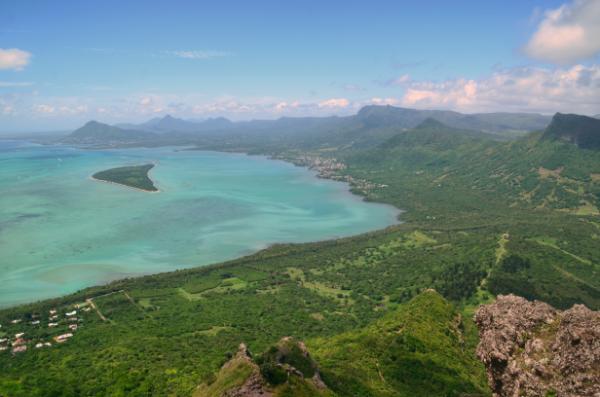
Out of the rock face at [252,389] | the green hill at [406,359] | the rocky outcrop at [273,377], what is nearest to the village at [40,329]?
the green hill at [406,359]

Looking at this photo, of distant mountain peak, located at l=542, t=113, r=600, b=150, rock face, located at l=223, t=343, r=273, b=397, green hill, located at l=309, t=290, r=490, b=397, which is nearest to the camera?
rock face, located at l=223, t=343, r=273, b=397

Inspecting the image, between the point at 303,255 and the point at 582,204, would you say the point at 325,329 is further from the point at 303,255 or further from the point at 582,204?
the point at 582,204

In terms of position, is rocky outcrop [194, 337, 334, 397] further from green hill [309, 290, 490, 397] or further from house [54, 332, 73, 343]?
house [54, 332, 73, 343]

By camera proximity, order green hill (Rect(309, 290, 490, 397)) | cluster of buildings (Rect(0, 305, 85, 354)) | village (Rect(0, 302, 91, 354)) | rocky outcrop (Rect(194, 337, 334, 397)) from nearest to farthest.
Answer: rocky outcrop (Rect(194, 337, 334, 397)), green hill (Rect(309, 290, 490, 397)), cluster of buildings (Rect(0, 305, 85, 354)), village (Rect(0, 302, 91, 354))

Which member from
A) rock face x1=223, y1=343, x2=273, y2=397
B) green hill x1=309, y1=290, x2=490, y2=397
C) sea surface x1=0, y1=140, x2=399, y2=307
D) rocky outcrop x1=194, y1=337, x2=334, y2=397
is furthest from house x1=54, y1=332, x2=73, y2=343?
rock face x1=223, y1=343, x2=273, y2=397

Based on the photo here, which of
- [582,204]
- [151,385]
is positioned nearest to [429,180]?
[582,204]

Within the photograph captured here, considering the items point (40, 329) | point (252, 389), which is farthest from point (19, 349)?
point (252, 389)
